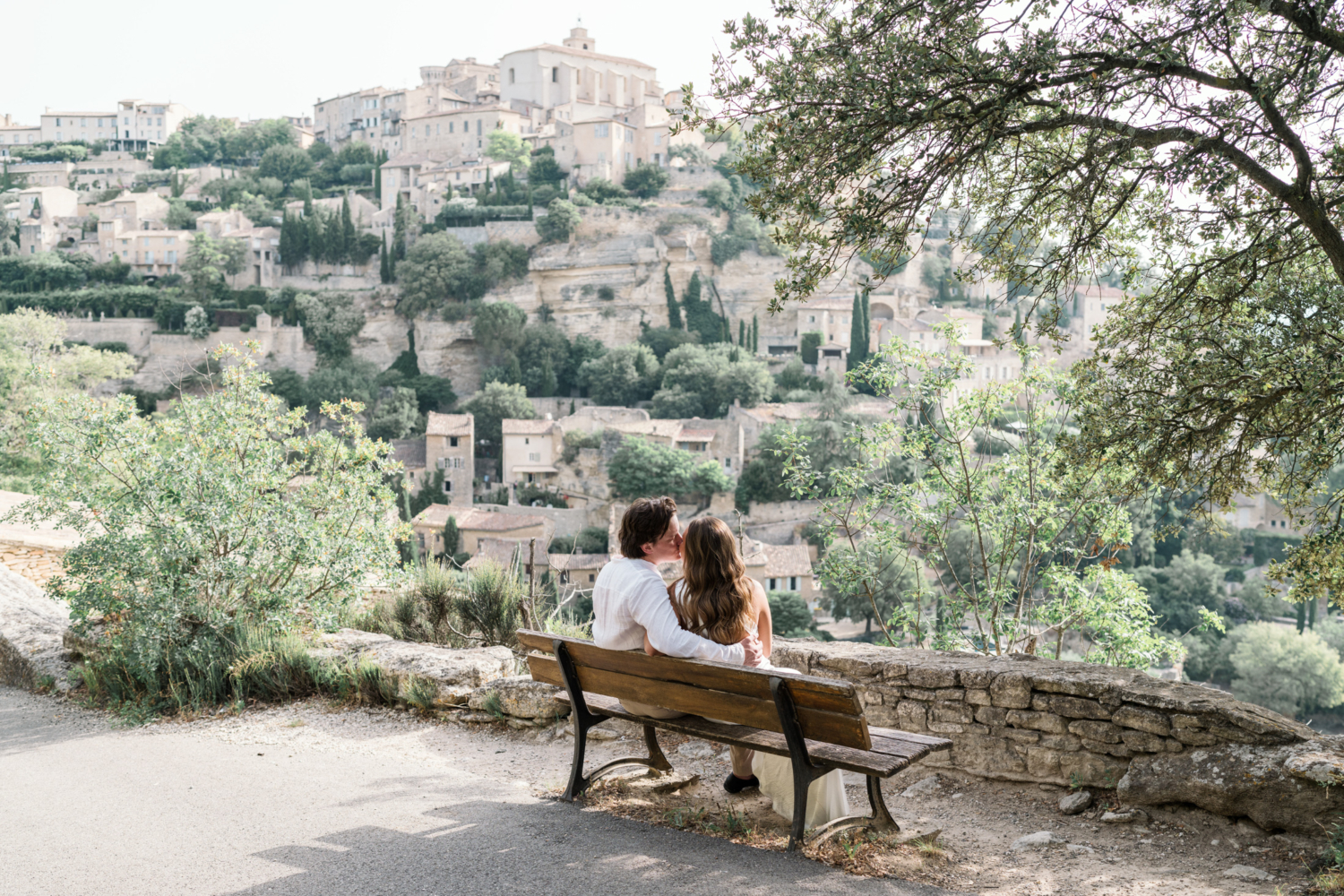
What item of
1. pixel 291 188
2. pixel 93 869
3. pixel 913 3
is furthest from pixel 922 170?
pixel 291 188

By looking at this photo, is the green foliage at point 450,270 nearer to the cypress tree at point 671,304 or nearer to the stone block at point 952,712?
the cypress tree at point 671,304

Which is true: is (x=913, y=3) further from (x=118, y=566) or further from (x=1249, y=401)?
(x=118, y=566)

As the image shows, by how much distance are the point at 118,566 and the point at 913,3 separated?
4.07 meters

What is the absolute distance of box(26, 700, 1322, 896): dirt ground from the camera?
237 cm

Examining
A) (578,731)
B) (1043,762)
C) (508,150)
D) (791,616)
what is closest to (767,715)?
(578,731)

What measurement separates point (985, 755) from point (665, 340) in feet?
148

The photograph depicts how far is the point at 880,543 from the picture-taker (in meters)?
6.40

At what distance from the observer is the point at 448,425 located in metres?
39.8

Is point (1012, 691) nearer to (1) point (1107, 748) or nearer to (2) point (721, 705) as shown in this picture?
(1) point (1107, 748)

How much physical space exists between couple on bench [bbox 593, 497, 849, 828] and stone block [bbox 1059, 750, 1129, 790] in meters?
0.79

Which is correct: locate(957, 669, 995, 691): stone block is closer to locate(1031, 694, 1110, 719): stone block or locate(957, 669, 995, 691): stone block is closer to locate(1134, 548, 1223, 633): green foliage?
locate(1031, 694, 1110, 719): stone block

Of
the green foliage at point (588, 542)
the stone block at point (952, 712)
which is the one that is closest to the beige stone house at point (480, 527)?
the green foliage at point (588, 542)

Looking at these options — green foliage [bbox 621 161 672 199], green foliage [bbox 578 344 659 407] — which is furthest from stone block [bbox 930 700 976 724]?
green foliage [bbox 621 161 672 199]

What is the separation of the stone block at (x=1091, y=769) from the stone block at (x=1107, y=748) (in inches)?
0.6
